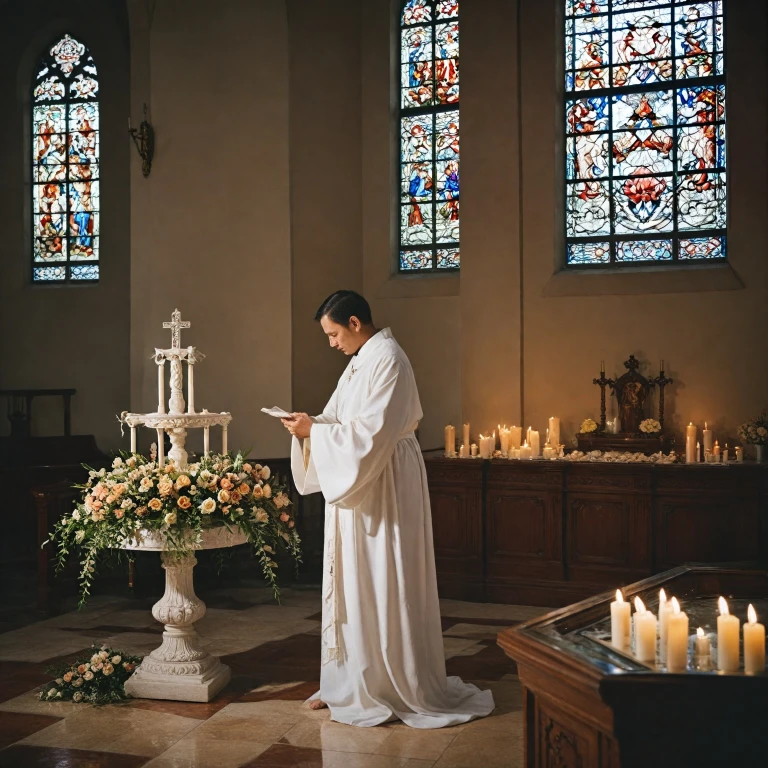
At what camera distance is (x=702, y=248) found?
377 inches

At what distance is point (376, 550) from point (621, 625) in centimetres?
217

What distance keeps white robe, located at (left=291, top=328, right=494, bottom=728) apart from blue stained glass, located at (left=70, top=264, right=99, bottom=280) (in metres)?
7.82

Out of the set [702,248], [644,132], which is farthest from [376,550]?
[644,132]

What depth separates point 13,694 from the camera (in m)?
5.52

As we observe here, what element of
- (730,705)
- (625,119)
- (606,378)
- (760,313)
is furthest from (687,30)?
(730,705)

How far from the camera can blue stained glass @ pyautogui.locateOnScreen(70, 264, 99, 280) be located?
12.0 metres

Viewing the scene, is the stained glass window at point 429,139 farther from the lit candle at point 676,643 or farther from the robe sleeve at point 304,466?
the lit candle at point 676,643

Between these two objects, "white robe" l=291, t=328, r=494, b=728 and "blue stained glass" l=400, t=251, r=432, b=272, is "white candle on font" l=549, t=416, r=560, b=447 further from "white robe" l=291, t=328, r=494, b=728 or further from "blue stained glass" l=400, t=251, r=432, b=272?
"white robe" l=291, t=328, r=494, b=728

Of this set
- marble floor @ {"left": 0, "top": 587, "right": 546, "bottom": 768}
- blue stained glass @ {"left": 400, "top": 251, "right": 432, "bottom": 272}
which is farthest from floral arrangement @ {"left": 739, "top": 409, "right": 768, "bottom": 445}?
blue stained glass @ {"left": 400, "top": 251, "right": 432, "bottom": 272}

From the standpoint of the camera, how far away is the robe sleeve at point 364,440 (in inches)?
189

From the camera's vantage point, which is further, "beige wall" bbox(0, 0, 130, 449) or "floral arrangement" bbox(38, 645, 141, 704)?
"beige wall" bbox(0, 0, 130, 449)

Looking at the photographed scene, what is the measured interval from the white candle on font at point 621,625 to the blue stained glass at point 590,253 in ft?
24.2

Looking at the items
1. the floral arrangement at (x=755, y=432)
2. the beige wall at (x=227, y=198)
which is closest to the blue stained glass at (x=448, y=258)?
the beige wall at (x=227, y=198)

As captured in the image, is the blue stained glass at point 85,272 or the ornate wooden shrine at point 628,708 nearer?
the ornate wooden shrine at point 628,708
